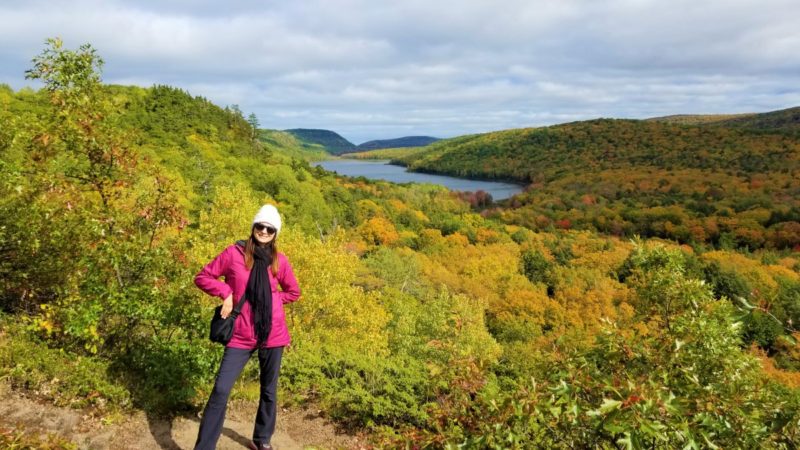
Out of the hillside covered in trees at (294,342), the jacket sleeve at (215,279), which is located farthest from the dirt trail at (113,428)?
the jacket sleeve at (215,279)

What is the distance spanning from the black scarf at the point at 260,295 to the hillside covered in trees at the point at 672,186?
215 ft

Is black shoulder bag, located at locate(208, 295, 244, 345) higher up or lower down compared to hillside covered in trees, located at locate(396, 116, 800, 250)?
higher up

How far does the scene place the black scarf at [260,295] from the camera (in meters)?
4.76

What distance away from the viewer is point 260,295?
4746mm

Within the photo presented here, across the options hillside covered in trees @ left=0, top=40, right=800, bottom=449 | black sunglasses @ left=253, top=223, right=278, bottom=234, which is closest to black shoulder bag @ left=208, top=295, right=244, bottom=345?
black sunglasses @ left=253, top=223, right=278, bottom=234

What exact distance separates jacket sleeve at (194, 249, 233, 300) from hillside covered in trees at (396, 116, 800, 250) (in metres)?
65.7

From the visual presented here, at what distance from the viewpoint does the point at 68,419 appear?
18.3ft

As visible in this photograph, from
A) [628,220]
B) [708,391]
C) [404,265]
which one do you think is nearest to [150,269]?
[708,391]

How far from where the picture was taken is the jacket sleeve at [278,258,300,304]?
5.09 metres

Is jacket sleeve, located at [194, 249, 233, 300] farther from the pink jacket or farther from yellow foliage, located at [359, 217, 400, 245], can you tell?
yellow foliage, located at [359, 217, 400, 245]

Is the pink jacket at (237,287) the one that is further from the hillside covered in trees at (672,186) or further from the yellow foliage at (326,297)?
the hillside covered in trees at (672,186)

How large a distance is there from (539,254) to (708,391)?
196ft

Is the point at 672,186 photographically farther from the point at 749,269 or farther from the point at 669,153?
the point at 749,269

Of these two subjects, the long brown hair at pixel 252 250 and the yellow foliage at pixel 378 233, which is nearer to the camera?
the long brown hair at pixel 252 250
